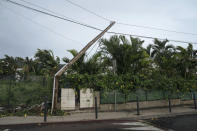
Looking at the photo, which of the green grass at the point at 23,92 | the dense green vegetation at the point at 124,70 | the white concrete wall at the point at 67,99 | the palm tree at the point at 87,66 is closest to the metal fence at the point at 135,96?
the dense green vegetation at the point at 124,70

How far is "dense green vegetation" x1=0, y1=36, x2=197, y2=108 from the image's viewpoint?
30.0ft

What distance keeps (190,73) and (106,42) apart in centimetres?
1125

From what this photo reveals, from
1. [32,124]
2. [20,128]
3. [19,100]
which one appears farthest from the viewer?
[19,100]

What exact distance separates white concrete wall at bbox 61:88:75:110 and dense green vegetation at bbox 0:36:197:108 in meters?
0.40

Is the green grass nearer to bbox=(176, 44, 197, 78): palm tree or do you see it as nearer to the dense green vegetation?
the dense green vegetation

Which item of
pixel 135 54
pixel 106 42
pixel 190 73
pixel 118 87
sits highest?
pixel 106 42

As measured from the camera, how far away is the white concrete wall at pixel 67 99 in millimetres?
8609

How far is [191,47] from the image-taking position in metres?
16.7

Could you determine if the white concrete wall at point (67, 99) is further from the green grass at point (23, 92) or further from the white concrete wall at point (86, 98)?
the green grass at point (23, 92)

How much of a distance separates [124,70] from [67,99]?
6.13 metres

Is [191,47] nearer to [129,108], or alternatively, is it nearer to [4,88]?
[129,108]

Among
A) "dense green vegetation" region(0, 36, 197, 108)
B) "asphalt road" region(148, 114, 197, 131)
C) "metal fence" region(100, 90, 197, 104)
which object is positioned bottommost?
"asphalt road" region(148, 114, 197, 131)

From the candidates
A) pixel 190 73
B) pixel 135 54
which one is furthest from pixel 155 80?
pixel 190 73

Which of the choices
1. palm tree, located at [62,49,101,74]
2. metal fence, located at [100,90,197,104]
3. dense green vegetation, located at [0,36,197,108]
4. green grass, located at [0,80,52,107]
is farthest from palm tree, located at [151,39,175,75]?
green grass, located at [0,80,52,107]
